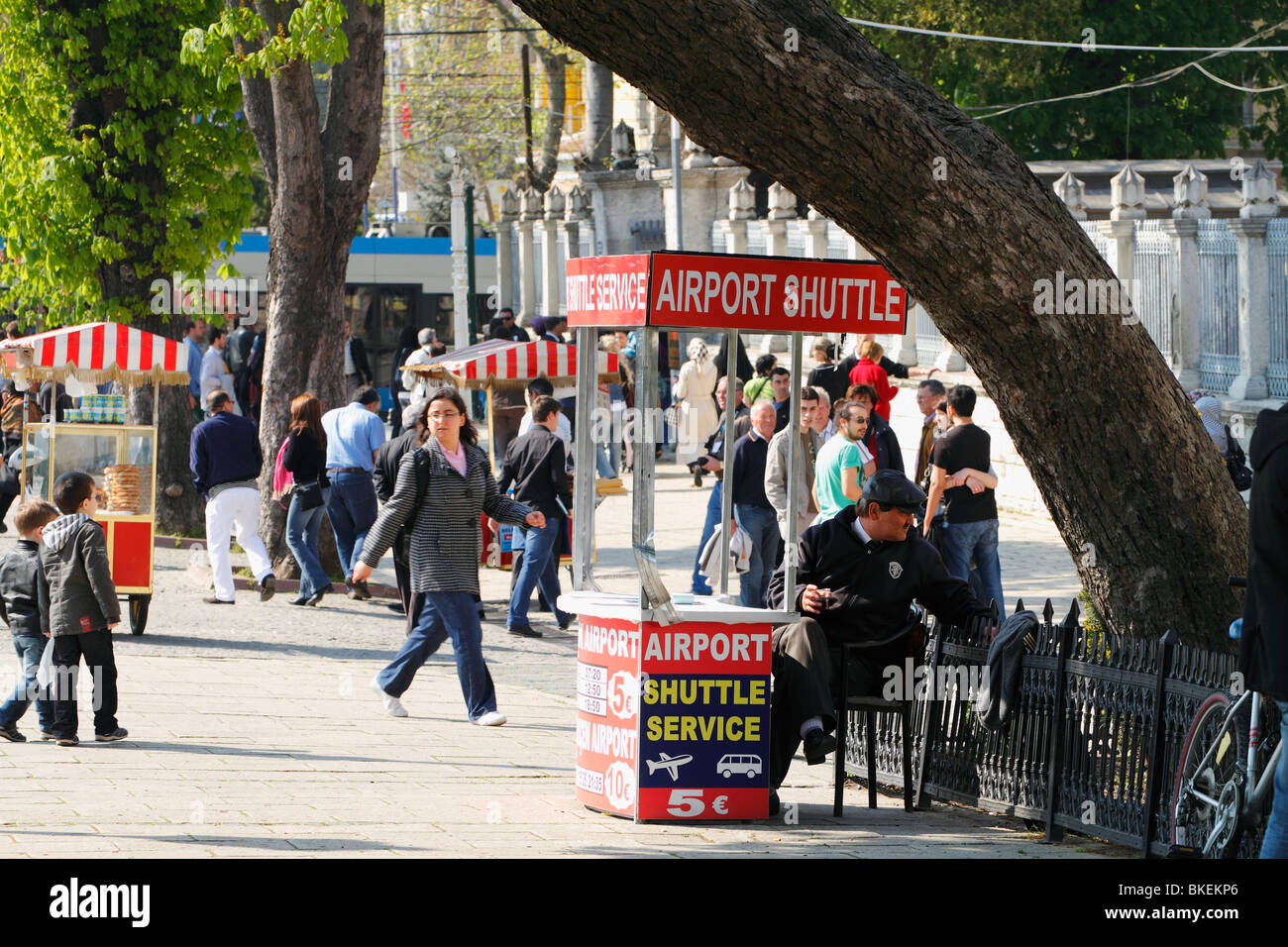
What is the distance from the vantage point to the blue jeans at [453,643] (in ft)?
32.6

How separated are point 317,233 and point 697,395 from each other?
6863 mm

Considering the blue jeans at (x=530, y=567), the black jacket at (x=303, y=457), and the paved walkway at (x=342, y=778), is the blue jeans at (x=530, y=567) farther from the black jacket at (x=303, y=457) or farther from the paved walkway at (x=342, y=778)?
the black jacket at (x=303, y=457)

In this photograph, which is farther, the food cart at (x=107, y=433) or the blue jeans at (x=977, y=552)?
the food cart at (x=107, y=433)

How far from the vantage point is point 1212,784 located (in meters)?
6.62

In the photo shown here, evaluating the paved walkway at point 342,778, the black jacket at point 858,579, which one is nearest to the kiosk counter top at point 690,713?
the paved walkway at point 342,778

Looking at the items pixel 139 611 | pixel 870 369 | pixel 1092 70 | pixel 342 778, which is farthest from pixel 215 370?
pixel 1092 70

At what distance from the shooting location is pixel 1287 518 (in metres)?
5.70

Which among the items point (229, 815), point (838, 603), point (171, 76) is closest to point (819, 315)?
point (838, 603)

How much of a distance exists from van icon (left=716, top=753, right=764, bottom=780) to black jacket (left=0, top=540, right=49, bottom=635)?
3.74 metres

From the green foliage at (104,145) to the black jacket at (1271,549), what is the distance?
14152mm

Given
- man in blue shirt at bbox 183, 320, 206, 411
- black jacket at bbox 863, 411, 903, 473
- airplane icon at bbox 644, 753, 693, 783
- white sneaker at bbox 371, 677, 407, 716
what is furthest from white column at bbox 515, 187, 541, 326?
airplane icon at bbox 644, 753, 693, 783

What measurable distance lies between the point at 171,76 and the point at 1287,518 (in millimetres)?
14355

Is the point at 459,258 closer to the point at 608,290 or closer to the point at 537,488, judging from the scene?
the point at 537,488
